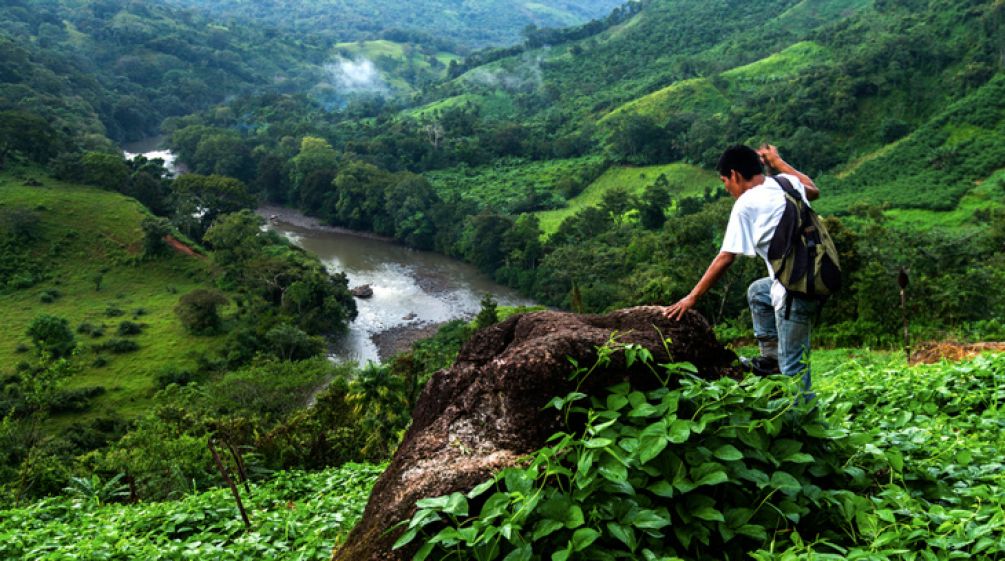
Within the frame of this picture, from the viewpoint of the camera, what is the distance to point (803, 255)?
3.89 m

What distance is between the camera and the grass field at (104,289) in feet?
108

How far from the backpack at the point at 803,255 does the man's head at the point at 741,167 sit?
0.29m

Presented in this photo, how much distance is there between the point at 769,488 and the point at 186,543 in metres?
3.53

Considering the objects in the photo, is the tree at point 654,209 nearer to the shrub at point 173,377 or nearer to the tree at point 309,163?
the tree at point 309,163

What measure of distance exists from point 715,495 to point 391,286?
4820 centimetres

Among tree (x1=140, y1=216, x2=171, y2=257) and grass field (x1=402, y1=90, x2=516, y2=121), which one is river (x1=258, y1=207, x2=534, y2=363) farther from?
grass field (x1=402, y1=90, x2=516, y2=121)

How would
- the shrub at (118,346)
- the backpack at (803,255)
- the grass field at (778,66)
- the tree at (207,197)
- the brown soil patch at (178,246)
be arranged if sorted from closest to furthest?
the backpack at (803,255) → the shrub at (118,346) → the brown soil patch at (178,246) → the tree at (207,197) → the grass field at (778,66)

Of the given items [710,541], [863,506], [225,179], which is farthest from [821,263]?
[225,179]

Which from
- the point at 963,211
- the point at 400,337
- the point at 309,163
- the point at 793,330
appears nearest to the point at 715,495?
the point at 793,330

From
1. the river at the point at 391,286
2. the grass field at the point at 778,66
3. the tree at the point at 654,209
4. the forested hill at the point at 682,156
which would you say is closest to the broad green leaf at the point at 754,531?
the forested hill at the point at 682,156

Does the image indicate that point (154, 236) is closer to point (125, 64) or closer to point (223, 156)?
point (223, 156)

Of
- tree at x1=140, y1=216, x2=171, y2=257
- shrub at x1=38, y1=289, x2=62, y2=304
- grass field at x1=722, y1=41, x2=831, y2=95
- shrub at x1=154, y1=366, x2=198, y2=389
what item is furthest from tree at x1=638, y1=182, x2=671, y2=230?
shrub at x1=38, y1=289, x2=62, y2=304

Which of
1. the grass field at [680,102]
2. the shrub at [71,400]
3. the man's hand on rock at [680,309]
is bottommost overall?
the shrub at [71,400]

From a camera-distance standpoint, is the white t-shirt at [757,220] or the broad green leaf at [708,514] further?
the white t-shirt at [757,220]
